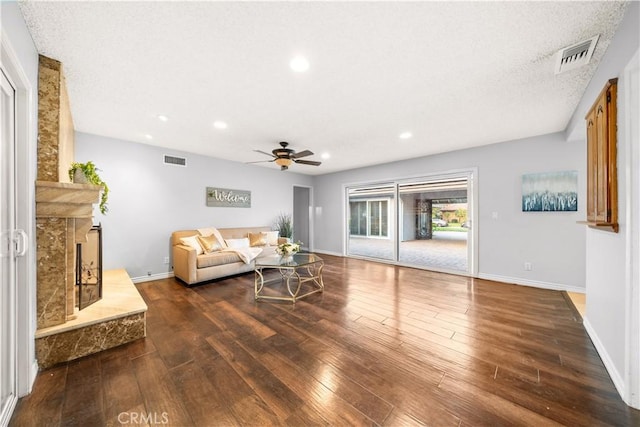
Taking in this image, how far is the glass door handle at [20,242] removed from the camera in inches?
59.8

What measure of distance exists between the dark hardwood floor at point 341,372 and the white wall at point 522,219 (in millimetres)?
1073

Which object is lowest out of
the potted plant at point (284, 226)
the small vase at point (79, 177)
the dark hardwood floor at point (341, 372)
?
the dark hardwood floor at point (341, 372)

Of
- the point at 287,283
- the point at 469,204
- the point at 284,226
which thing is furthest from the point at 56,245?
the point at 469,204

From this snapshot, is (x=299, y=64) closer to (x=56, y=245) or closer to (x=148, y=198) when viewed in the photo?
(x=56, y=245)

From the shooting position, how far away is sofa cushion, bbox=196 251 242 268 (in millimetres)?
4012

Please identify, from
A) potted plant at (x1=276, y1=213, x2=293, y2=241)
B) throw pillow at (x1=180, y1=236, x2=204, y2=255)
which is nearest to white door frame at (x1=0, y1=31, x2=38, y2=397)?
throw pillow at (x1=180, y1=236, x2=204, y2=255)

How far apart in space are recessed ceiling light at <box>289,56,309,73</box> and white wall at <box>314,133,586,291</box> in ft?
9.16

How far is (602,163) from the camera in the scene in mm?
1855

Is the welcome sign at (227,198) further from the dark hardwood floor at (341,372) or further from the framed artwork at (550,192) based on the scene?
the framed artwork at (550,192)

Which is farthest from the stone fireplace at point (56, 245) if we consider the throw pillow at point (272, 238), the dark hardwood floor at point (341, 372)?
the throw pillow at point (272, 238)

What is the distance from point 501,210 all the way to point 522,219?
0.33m

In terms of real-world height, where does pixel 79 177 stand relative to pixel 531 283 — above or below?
above

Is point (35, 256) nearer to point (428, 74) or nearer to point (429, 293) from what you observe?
point (428, 74)

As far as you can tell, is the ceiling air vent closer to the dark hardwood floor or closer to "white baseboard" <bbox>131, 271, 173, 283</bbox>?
the dark hardwood floor
